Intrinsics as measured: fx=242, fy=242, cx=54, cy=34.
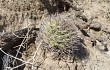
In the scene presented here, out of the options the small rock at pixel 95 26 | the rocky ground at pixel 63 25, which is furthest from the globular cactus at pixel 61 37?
the small rock at pixel 95 26

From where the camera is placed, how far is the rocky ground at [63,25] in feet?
8.67

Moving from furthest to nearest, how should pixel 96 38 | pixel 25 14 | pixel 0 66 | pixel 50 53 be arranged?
pixel 96 38 < pixel 25 14 < pixel 50 53 < pixel 0 66

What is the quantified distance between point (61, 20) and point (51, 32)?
223mm

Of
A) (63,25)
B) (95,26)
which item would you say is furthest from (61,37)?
(95,26)

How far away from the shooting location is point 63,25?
9.12ft

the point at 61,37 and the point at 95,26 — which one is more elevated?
the point at 61,37

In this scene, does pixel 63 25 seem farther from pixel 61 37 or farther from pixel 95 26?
pixel 95 26

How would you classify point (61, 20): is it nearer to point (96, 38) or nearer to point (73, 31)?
point (73, 31)

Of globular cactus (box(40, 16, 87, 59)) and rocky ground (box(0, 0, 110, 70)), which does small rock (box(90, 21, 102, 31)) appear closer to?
rocky ground (box(0, 0, 110, 70))

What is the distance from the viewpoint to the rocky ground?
104 inches

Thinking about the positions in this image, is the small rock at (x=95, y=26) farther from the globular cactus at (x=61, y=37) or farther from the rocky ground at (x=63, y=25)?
the globular cactus at (x=61, y=37)

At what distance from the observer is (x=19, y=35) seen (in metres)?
2.63

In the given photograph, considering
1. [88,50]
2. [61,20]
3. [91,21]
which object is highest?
[61,20]

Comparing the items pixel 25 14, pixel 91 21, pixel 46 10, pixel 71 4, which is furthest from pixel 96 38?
pixel 25 14
